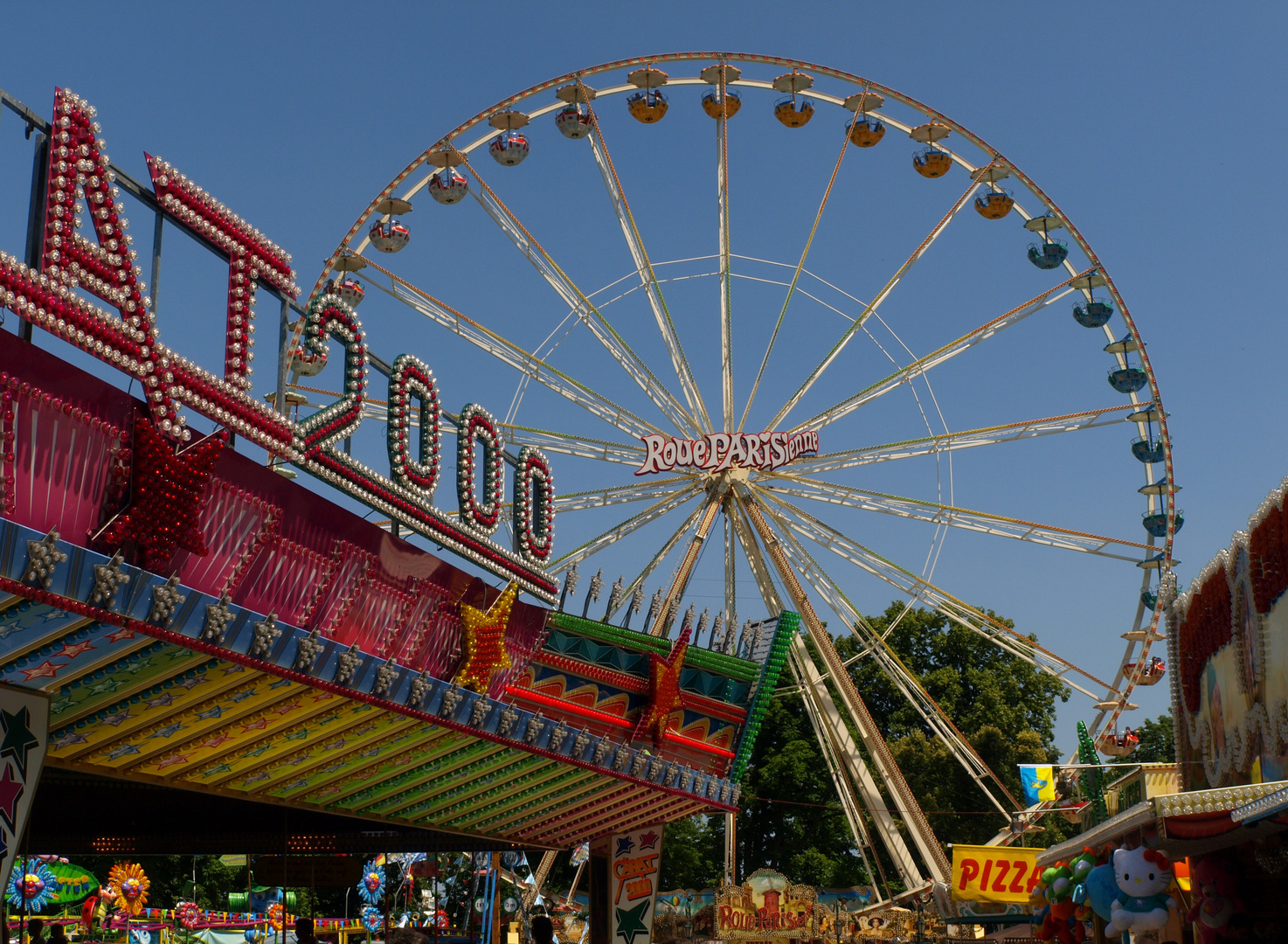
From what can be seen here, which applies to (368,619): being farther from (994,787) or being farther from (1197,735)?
(994,787)

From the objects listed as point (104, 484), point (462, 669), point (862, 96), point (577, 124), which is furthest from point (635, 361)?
point (104, 484)

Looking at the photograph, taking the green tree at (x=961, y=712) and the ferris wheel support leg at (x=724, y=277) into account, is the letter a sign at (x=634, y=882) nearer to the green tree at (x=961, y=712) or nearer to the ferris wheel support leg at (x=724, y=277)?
the ferris wheel support leg at (x=724, y=277)

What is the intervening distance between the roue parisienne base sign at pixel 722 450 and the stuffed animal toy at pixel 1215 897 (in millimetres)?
12442

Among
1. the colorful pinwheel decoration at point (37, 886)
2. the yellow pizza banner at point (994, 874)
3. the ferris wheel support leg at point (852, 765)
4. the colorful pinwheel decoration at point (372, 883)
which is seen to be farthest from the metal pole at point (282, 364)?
the colorful pinwheel decoration at point (372, 883)

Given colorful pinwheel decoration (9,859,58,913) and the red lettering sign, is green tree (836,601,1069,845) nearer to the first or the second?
colorful pinwheel decoration (9,859,58,913)

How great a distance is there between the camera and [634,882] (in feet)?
58.1

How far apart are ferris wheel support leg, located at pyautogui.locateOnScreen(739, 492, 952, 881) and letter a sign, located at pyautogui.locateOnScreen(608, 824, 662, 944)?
5.98 m

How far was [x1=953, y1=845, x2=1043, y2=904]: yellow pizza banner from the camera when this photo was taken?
58.7ft

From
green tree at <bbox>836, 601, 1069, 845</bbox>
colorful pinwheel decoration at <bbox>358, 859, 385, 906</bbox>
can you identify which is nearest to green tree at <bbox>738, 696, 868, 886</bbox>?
green tree at <bbox>836, 601, 1069, 845</bbox>

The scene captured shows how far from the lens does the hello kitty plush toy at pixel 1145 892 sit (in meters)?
11.7

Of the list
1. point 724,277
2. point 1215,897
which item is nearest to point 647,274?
point 724,277

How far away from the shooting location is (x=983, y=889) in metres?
18.0

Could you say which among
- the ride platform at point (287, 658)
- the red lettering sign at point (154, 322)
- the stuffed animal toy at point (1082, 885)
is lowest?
the stuffed animal toy at point (1082, 885)

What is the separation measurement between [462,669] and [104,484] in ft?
18.1
